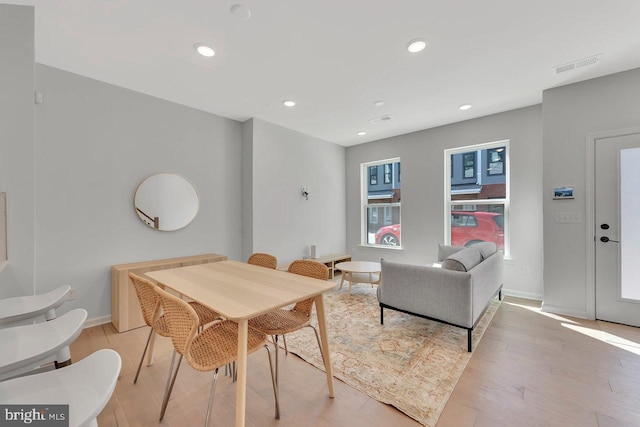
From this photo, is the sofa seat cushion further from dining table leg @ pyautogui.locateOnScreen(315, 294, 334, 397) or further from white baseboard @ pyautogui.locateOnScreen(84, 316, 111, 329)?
white baseboard @ pyautogui.locateOnScreen(84, 316, 111, 329)

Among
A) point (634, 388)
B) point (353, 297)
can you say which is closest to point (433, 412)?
point (634, 388)

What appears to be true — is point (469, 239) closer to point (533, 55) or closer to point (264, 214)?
point (533, 55)

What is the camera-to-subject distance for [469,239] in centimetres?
420

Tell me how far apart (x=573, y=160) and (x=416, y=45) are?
2.37m

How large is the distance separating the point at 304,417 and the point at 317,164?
13.3ft

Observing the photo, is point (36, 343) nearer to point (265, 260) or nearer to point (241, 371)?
point (241, 371)

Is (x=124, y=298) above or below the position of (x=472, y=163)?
below

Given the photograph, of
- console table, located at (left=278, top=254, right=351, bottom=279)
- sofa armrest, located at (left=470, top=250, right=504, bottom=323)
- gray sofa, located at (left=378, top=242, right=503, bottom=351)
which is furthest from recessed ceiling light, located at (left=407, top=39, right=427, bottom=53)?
console table, located at (left=278, top=254, right=351, bottom=279)

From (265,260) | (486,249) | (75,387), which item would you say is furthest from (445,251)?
(75,387)

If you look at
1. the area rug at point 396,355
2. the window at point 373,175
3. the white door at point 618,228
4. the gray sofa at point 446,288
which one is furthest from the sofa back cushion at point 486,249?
the window at point 373,175

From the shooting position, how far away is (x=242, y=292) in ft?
5.08

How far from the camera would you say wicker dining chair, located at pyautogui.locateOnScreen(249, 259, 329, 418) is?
68.2 inches

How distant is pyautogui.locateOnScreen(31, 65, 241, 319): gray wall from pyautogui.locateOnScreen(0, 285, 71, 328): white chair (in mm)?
1175

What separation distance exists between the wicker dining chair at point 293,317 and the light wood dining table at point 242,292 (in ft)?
0.65
